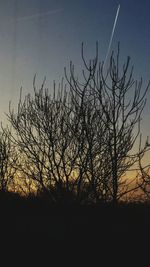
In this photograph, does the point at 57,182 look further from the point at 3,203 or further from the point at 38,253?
the point at 38,253

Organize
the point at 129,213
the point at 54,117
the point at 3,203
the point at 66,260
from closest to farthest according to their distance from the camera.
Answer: the point at 66,260 < the point at 129,213 < the point at 54,117 < the point at 3,203

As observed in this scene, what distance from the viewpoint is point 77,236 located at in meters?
8.30

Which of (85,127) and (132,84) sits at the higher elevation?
(132,84)

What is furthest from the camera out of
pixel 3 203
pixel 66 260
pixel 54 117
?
pixel 3 203

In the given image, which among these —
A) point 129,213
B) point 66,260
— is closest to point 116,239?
point 66,260

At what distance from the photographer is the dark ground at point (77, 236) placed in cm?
700

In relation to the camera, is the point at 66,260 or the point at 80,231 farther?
the point at 80,231

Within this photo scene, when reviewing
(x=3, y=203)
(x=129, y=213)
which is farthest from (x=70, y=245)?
(x=3, y=203)

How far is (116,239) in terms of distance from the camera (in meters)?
7.85

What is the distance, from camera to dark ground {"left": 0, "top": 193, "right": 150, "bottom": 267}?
700 cm

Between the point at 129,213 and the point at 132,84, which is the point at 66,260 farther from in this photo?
the point at 132,84

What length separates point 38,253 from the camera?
293 inches

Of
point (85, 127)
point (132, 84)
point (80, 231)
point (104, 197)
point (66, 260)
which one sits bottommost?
point (66, 260)

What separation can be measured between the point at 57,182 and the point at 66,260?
4.88 metres
